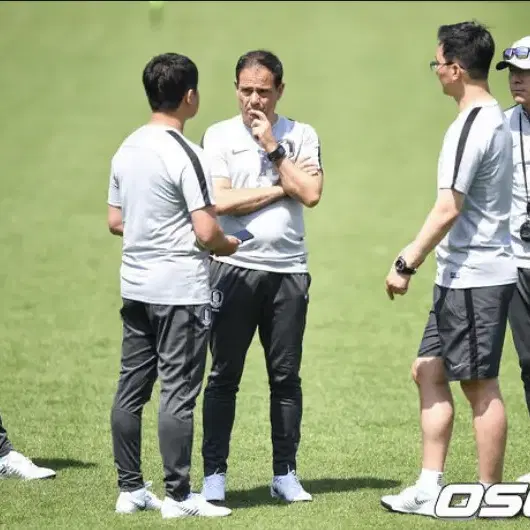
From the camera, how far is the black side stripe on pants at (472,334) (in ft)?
20.7

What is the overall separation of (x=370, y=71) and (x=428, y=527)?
16.1 metres

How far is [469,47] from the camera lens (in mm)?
6270

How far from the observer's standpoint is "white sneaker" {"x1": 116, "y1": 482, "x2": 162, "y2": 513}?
6438 millimetres

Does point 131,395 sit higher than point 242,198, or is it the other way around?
point 242,198

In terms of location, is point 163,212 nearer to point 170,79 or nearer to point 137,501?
point 170,79

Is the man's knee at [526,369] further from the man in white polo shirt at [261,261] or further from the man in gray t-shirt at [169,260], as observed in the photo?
the man in gray t-shirt at [169,260]

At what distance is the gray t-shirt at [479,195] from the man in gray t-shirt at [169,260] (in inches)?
39.7

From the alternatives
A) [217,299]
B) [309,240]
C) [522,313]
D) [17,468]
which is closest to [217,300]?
[217,299]

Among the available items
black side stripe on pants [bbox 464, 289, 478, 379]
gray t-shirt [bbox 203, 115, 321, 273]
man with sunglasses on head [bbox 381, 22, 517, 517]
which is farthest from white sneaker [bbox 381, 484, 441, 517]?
gray t-shirt [bbox 203, 115, 321, 273]

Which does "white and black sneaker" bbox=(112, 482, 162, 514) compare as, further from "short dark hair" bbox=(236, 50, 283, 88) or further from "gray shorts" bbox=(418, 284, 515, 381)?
"short dark hair" bbox=(236, 50, 283, 88)

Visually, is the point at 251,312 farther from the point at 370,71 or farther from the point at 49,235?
the point at 370,71

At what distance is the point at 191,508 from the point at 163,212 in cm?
134

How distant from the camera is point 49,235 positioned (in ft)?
48.6

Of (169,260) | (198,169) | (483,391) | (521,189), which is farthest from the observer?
(521,189)
